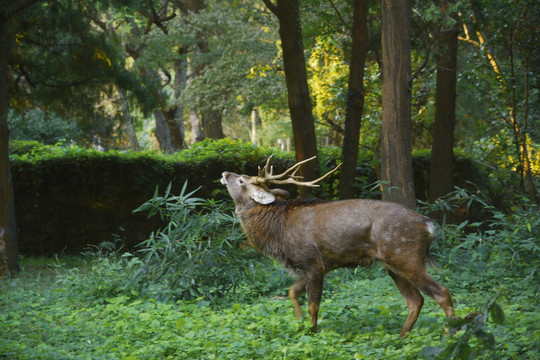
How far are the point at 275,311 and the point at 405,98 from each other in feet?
14.8

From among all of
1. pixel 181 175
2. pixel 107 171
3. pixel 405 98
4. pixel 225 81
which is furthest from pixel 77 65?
pixel 225 81

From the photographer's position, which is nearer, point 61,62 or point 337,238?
point 337,238

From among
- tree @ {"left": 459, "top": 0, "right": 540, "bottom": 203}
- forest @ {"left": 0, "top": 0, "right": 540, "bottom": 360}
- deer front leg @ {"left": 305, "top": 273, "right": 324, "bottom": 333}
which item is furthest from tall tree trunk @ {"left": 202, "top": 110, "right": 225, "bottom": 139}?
deer front leg @ {"left": 305, "top": 273, "right": 324, "bottom": 333}

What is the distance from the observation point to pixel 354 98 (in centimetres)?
1201

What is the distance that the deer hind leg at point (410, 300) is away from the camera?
19.0ft

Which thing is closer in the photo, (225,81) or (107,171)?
(107,171)

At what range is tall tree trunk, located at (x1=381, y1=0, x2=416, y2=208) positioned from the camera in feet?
32.6

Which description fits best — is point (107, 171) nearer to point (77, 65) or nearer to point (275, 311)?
point (77, 65)

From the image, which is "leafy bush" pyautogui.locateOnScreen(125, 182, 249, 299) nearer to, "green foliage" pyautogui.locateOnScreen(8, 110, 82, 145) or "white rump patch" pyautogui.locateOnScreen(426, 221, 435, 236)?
"white rump patch" pyautogui.locateOnScreen(426, 221, 435, 236)

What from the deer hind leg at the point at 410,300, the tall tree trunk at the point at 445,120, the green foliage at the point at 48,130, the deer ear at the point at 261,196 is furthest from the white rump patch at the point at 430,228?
the green foliage at the point at 48,130

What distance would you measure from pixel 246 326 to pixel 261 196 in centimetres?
138

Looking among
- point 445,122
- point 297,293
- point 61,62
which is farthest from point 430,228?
point 61,62

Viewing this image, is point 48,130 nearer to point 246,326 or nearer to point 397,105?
point 397,105

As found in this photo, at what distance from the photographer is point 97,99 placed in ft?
42.2
